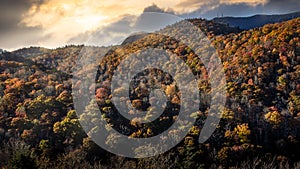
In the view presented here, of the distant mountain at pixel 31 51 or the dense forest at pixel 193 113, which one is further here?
the distant mountain at pixel 31 51

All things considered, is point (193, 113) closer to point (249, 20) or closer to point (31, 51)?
point (31, 51)

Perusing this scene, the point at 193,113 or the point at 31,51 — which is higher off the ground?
the point at 31,51

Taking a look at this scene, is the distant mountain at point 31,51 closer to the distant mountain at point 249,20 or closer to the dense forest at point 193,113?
the dense forest at point 193,113

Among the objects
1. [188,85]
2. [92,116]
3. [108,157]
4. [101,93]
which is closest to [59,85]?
[101,93]

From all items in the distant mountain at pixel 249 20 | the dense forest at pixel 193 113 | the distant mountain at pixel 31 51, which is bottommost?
the dense forest at pixel 193 113

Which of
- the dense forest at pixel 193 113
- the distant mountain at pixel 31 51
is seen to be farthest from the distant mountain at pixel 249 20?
the distant mountain at pixel 31 51

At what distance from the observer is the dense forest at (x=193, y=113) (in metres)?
39.4

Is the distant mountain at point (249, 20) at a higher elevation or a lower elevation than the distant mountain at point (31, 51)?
higher

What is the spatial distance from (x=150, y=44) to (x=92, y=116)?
38.8 meters

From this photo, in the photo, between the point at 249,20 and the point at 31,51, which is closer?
the point at 31,51

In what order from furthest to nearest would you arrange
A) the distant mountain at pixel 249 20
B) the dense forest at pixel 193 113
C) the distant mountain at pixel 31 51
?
the distant mountain at pixel 249 20 < the distant mountain at pixel 31 51 < the dense forest at pixel 193 113

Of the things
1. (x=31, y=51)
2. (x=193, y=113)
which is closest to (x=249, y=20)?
(x=31, y=51)

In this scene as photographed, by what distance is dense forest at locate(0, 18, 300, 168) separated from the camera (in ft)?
129

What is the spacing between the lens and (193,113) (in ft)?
164
